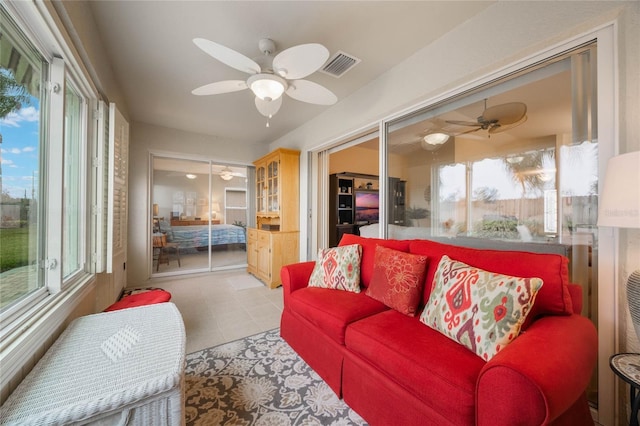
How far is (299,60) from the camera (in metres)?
1.56

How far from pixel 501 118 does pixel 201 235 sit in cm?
478

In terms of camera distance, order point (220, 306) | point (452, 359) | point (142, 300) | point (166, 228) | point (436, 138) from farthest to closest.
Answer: point (166, 228) < point (220, 306) < point (436, 138) < point (142, 300) < point (452, 359)

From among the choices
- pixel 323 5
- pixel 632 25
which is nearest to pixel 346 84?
pixel 323 5

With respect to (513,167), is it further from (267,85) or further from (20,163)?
(20,163)

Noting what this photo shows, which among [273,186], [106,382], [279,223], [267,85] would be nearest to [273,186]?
[273,186]

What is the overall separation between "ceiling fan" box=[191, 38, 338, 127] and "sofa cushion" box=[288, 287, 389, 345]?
1.58 m

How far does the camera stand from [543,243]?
156cm

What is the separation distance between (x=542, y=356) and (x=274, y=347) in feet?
5.91

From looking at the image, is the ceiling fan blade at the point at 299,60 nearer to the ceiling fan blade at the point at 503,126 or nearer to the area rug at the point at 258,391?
the ceiling fan blade at the point at 503,126

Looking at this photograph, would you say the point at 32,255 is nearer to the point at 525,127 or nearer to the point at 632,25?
the point at 525,127

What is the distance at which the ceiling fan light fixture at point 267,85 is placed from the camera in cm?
174

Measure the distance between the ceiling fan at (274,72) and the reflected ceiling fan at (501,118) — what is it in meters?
1.20

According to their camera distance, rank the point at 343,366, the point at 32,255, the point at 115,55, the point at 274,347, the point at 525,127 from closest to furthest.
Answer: the point at 32,255 < the point at 343,366 < the point at 525,127 < the point at 274,347 < the point at 115,55

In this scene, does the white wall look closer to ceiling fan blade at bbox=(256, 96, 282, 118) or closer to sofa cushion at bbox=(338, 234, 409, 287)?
ceiling fan blade at bbox=(256, 96, 282, 118)
